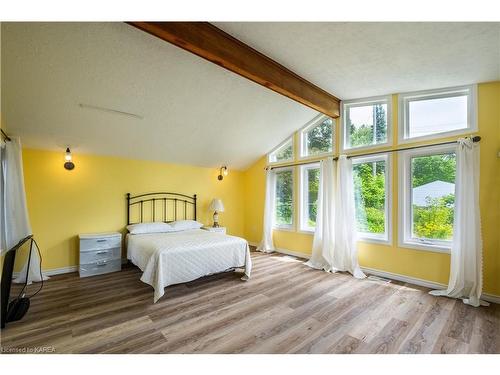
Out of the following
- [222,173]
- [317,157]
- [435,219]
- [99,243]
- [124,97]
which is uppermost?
[124,97]

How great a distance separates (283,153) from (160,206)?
2.89 m

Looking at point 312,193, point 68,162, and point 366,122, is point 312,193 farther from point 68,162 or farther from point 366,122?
point 68,162

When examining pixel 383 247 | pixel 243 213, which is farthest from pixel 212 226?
pixel 383 247

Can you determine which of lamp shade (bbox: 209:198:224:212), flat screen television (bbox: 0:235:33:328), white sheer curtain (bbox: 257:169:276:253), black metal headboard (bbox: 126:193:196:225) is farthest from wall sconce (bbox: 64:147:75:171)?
white sheer curtain (bbox: 257:169:276:253)

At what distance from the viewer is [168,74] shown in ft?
9.21

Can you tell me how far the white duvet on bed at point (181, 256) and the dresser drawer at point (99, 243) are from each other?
9.2 inches

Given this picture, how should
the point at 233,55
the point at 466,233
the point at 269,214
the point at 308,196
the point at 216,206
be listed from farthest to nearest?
the point at 269,214 < the point at 216,206 < the point at 308,196 < the point at 466,233 < the point at 233,55

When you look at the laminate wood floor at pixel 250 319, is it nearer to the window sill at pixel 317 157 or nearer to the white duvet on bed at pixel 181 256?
the white duvet on bed at pixel 181 256

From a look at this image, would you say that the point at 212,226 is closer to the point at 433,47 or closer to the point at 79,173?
the point at 79,173

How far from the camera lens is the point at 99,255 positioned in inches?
145

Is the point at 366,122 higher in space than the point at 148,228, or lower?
higher

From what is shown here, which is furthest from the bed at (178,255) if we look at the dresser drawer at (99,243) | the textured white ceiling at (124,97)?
the textured white ceiling at (124,97)

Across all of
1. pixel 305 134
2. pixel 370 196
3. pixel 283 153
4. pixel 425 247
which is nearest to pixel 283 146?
pixel 283 153

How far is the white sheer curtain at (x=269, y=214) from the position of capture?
526 cm
